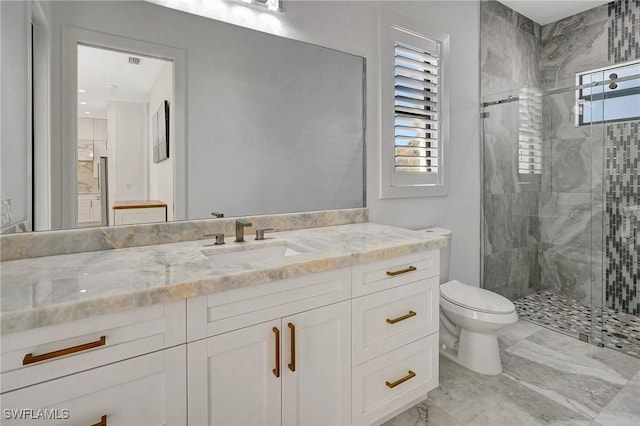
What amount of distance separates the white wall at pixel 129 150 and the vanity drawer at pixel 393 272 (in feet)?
3.35

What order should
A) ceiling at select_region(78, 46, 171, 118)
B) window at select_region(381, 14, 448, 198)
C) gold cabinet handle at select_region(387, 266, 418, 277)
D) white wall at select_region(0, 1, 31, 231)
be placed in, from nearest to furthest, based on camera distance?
1. white wall at select_region(0, 1, 31, 231)
2. ceiling at select_region(78, 46, 171, 118)
3. gold cabinet handle at select_region(387, 266, 418, 277)
4. window at select_region(381, 14, 448, 198)

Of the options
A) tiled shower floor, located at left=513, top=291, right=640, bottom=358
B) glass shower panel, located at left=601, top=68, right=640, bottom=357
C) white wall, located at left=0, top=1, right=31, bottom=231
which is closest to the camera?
white wall, located at left=0, top=1, right=31, bottom=231

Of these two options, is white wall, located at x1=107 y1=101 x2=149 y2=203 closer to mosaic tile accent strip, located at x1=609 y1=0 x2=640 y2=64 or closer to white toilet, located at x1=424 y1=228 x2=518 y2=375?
white toilet, located at x1=424 y1=228 x2=518 y2=375

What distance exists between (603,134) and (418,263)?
219cm

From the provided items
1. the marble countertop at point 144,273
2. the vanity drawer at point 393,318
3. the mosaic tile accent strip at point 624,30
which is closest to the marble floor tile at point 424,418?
the vanity drawer at point 393,318

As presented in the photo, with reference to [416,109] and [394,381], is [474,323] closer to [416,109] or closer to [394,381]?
[394,381]

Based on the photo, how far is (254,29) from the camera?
1.73 m

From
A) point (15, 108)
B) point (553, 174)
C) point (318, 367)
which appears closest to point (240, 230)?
point (318, 367)

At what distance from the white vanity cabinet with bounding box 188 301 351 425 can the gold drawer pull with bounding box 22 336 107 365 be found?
0.75ft

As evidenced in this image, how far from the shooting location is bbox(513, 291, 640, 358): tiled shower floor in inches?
93.8

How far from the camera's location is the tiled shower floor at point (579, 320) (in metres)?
2.38

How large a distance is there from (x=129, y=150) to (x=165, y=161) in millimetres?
149

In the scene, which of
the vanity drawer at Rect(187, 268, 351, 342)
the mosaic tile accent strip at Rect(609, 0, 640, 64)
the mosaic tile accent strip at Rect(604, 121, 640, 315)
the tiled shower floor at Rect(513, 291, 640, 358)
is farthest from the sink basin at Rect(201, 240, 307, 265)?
the mosaic tile accent strip at Rect(609, 0, 640, 64)

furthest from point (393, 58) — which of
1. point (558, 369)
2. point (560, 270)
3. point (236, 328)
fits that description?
point (560, 270)
